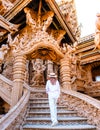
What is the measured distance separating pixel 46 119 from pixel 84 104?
4.18 ft

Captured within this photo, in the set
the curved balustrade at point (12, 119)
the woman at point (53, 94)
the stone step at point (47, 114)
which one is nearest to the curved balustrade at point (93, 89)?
the stone step at point (47, 114)

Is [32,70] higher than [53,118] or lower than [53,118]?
higher

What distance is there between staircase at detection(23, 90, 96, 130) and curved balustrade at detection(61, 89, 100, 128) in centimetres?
18

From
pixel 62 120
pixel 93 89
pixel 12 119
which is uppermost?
pixel 93 89

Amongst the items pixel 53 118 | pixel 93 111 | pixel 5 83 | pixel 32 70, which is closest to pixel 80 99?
pixel 93 111

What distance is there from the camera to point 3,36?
340 inches

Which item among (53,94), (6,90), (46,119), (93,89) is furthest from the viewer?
(93,89)

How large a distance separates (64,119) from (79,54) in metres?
9.94

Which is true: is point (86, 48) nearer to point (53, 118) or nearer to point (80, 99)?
point (80, 99)

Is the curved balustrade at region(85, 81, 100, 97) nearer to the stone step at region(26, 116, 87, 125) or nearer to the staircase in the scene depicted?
the staircase

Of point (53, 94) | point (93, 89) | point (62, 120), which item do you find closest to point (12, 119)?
point (53, 94)

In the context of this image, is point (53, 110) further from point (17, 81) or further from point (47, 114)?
point (17, 81)

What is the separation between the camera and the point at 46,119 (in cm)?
486

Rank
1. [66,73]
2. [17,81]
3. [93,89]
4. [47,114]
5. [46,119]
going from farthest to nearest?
1. [93,89]
2. [66,73]
3. [17,81]
4. [47,114]
5. [46,119]
